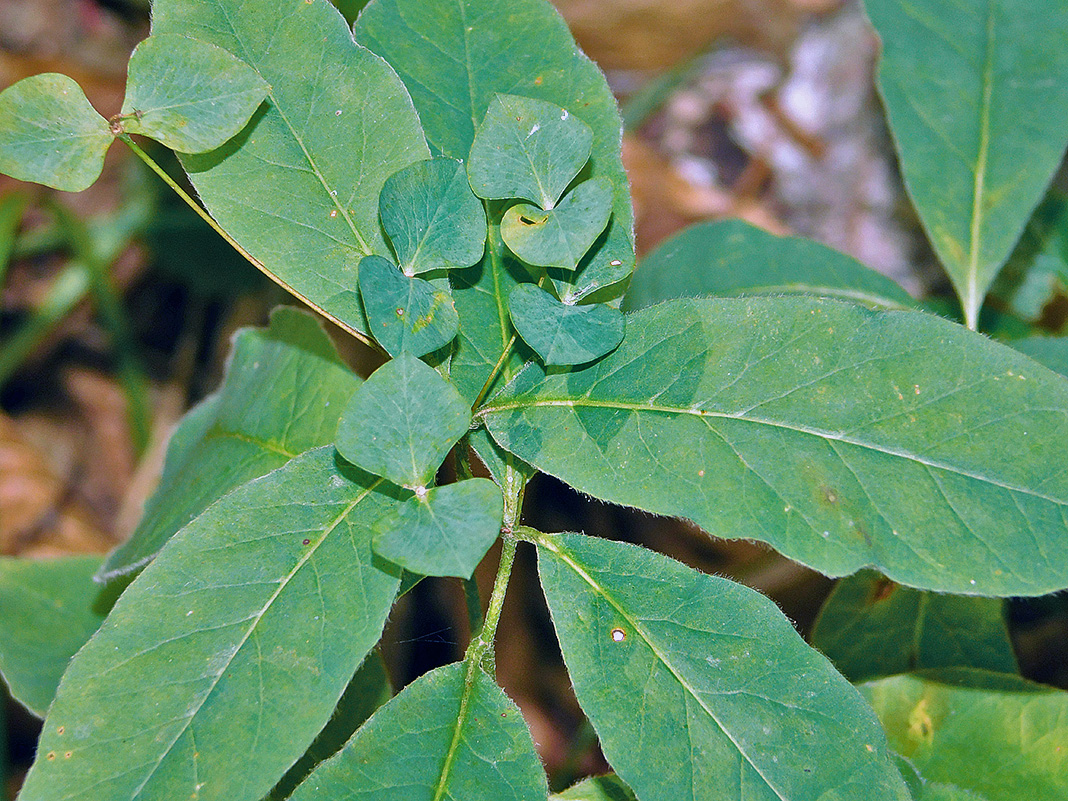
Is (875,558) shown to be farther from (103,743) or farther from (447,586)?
(447,586)

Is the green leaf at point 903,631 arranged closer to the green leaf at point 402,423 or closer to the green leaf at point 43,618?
the green leaf at point 402,423

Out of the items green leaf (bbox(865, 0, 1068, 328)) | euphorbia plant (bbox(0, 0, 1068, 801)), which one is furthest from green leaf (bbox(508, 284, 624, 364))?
green leaf (bbox(865, 0, 1068, 328))

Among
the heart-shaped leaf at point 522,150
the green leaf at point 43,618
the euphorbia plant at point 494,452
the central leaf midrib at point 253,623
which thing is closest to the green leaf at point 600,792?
the euphorbia plant at point 494,452

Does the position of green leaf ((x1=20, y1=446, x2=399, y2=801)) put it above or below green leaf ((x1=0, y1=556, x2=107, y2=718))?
above

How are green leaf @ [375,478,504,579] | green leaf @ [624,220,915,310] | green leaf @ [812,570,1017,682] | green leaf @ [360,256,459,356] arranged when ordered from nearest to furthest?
green leaf @ [375,478,504,579] < green leaf @ [360,256,459,356] < green leaf @ [812,570,1017,682] < green leaf @ [624,220,915,310]

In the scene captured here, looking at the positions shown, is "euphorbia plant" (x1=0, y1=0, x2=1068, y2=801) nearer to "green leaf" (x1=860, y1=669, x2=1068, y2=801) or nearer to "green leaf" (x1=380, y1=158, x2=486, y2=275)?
"green leaf" (x1=380, y1=158, x2=486, y2=275)

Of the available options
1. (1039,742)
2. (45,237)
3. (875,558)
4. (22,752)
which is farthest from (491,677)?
(45,237)

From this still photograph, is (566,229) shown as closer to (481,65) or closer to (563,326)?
(563,326)
